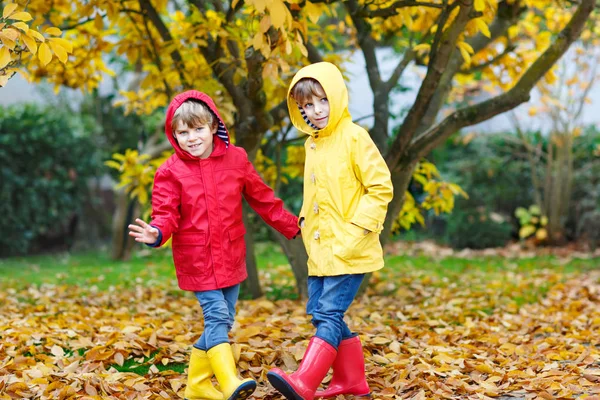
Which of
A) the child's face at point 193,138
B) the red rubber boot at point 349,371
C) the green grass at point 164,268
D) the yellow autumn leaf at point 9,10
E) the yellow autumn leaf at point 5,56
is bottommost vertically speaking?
the green grass at point 164,268

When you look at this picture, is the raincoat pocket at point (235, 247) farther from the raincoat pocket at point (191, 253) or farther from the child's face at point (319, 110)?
the child's face at point (319, 110)

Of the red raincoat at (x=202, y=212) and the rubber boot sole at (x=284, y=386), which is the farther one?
the red raincoat at (x=202, y=212)

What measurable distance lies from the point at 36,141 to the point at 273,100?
5.37 metres

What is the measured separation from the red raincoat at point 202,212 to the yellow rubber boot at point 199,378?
1.02 ft

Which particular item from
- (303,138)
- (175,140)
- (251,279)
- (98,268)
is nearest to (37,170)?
(98,268)

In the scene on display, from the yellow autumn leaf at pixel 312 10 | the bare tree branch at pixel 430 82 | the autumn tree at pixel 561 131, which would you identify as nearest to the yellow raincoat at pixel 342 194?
the yellow autumn leaf at pixel 312 10

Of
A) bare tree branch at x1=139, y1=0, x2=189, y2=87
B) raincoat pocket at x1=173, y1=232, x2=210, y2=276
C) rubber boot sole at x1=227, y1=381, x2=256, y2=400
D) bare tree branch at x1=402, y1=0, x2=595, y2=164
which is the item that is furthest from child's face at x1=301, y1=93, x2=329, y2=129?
bare tree branch at x1=139, y1=0, x2=189, y2=87

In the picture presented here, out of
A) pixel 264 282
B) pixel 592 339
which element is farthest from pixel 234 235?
pixel 264 282

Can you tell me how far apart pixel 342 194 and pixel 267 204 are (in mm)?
441

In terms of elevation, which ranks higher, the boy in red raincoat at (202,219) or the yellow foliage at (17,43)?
the yellow foliage at (17,43)

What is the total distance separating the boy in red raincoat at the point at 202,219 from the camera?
9.26ft

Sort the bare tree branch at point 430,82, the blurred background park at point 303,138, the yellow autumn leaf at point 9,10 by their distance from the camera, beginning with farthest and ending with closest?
the blurred background park at point 303,138 < the bare tree branch at point 430,82 < the yellow autumn leaf at point 9,10

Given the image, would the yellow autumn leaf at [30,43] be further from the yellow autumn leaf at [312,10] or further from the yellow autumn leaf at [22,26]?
the yellow autumn leaf at [312,10]

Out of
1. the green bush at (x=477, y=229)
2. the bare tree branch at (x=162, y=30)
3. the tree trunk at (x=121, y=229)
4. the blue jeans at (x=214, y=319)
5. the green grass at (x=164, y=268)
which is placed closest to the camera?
the blue jeans at (x=214, y=319)
